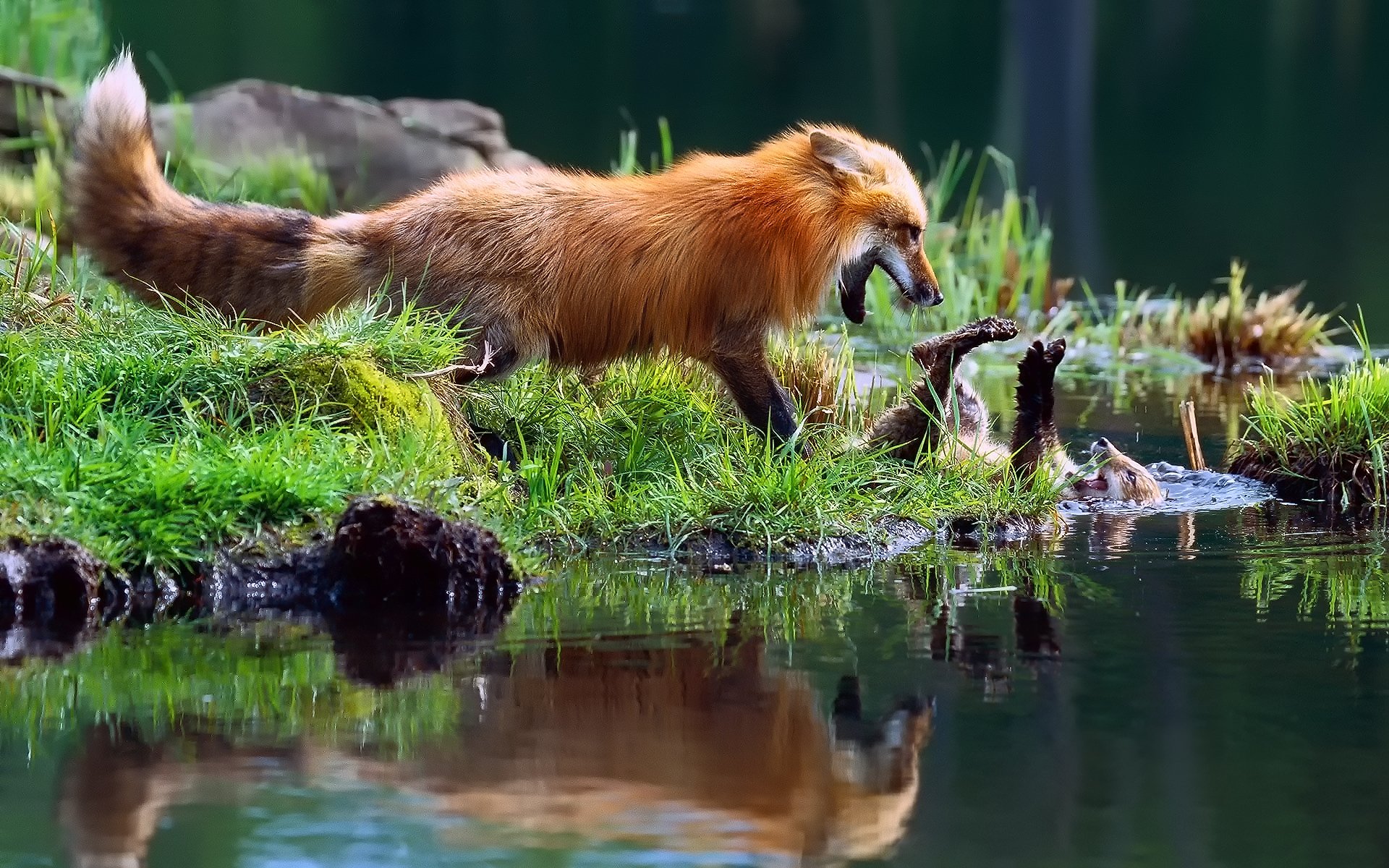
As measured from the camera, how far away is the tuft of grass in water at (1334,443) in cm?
775

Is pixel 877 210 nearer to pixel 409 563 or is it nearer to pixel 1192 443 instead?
pixel 1192 443

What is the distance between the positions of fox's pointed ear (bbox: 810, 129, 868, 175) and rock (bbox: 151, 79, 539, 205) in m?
7.41

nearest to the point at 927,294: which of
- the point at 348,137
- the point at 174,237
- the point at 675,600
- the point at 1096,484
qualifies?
the point at 1096,484

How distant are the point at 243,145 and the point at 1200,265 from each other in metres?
8.90

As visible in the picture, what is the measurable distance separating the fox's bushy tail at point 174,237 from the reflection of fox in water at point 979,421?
95.0 inches

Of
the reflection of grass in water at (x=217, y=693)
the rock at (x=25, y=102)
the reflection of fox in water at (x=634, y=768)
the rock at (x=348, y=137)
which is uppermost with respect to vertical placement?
the rock at (x=348, y=137)

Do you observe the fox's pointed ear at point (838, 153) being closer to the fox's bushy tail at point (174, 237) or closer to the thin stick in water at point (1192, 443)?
the fox's bushy tail at point (174, 237)

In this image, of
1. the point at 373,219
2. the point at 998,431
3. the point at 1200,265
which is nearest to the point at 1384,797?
the point at 373,219

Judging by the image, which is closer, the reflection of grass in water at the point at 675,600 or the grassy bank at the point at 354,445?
the reflection of grass in water at the point at 675,600

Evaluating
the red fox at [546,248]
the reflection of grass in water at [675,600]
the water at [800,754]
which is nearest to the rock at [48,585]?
the water at [800,754]

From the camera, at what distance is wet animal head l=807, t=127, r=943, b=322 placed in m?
7.52

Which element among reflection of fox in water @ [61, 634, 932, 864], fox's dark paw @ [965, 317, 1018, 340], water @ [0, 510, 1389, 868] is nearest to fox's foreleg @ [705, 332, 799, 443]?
fox's dark paw @ [965, 317, 1018, 340]

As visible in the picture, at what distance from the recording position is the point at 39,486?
18.7 feet

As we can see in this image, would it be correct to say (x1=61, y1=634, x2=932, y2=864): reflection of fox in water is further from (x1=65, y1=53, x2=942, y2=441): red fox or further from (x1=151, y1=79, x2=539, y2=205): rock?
(x1=151, y1=79, x2=539, y2=205): rock
